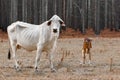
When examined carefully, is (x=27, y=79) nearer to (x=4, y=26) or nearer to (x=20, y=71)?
(x=20, y=71)

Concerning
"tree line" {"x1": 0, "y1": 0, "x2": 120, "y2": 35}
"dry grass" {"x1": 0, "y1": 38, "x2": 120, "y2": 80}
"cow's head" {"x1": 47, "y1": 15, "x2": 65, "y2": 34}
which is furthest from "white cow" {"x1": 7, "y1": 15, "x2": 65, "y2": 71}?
"tree line" {"x1": 0, "y1": 0, "x2": 120, "y2": 35}

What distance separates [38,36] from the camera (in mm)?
12180

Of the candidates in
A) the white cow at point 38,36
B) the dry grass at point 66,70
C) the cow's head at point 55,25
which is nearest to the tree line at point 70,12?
the dry grass at point 66,70

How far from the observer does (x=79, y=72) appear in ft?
39.6

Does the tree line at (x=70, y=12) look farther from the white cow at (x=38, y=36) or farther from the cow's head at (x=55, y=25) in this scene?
the cow's head at (x=55, y=25)

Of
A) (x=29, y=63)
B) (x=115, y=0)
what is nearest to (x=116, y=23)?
(x=115, y=0)

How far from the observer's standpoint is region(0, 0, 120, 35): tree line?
115ft

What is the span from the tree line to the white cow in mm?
22095

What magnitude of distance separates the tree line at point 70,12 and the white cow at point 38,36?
72.5ft

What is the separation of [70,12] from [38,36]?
24.1 meters

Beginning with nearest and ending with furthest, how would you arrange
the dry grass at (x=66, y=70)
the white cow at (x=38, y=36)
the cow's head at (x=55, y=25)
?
the dry grass at (x=66, y=70)
the cow's head at (x=55, y=25)
the white cow at (x=38, y=36)

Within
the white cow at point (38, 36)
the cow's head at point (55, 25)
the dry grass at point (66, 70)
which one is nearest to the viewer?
the dry grass at point (66, 70)

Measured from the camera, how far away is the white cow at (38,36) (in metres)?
12.0

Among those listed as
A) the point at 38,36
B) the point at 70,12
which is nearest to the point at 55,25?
the point at 38,36
